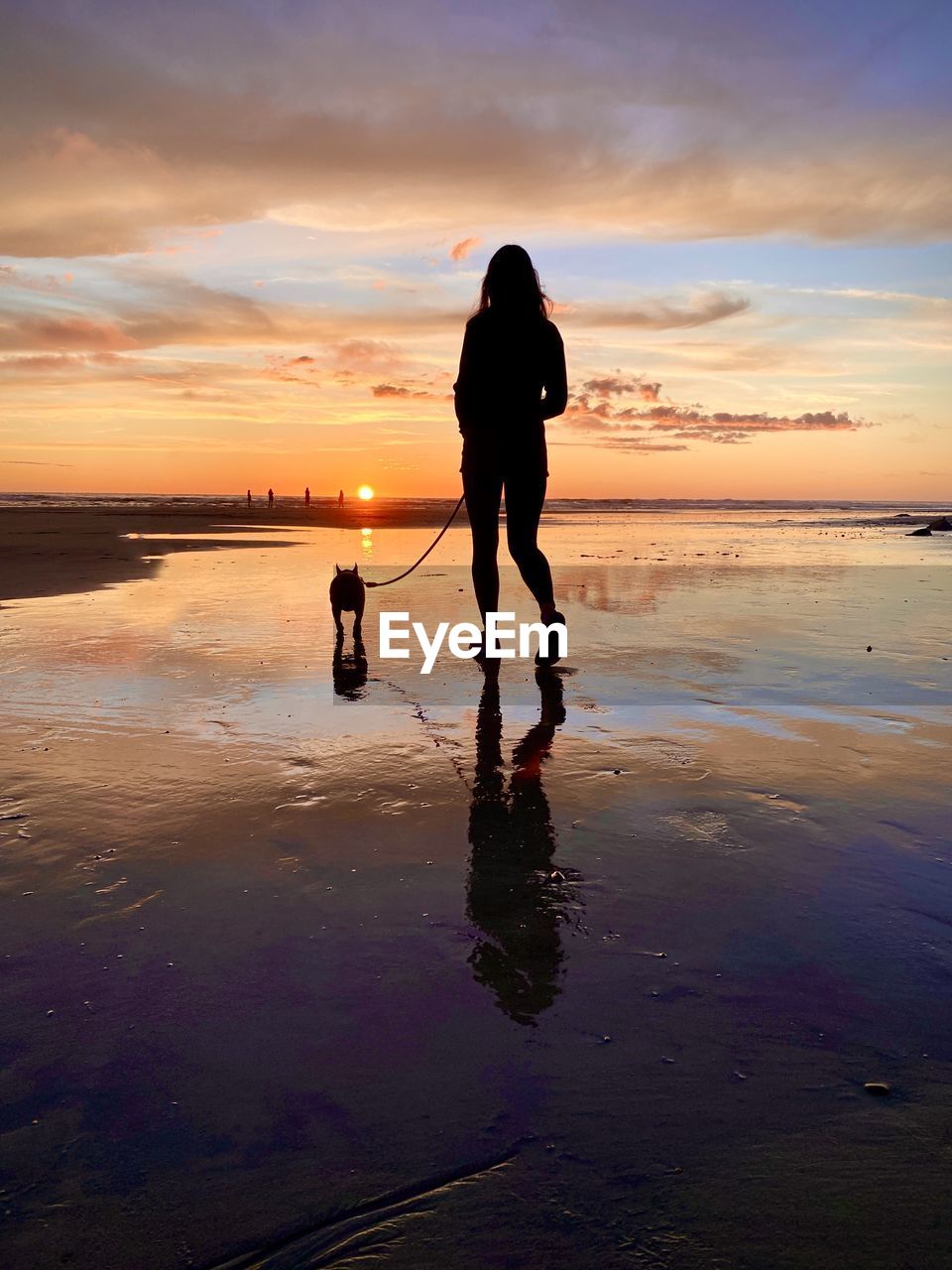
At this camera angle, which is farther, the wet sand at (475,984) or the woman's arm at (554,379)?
the woman's arm at (554,379)

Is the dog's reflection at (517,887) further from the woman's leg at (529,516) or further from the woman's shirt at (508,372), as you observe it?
the woman's shirt at (508,372)

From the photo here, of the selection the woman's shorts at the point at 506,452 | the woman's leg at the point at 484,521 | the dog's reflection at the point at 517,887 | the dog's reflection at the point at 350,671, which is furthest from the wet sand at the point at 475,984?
the woman's shorts at the point at 506,452

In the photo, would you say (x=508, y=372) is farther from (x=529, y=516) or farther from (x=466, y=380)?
(x=529, y=516)

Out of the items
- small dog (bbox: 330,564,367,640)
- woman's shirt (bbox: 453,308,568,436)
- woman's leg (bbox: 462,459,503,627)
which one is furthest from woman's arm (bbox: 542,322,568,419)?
small dog (bbox: 330,564,367,640)

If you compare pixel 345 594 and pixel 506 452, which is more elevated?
pixel 506 452

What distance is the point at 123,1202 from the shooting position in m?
1.43

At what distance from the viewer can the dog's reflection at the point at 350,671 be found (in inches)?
215

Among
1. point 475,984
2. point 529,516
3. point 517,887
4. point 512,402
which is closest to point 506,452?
point 512,402

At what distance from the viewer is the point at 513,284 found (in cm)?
604

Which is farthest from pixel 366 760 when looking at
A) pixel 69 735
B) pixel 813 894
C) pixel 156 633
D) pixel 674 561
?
pixel 674 561

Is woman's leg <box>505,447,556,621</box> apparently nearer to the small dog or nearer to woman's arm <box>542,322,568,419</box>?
woman's arm <box>542,322,568,419</box>

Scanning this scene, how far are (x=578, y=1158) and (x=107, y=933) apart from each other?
141 cm

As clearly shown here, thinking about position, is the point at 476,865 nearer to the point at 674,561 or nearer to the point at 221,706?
the point at 221,706

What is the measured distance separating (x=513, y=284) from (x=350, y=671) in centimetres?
293
